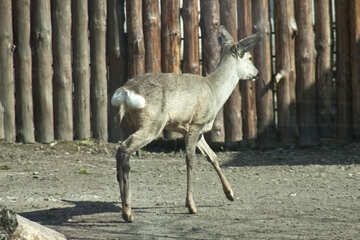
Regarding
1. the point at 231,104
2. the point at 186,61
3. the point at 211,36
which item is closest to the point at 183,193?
the point at 231,104

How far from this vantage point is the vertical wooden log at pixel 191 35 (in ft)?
34.5

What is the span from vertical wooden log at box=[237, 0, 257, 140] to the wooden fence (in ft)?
0.05

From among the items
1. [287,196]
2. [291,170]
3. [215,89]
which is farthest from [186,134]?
[291,170]

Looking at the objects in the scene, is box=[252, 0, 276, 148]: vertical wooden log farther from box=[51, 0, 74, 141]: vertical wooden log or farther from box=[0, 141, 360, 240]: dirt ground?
box=[51, 0, 74, 141]: vertical wooden log

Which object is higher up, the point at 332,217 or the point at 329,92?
the point at 329,92

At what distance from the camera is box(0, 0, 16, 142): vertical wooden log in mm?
10422

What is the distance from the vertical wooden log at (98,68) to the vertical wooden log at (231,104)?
72.9 inches

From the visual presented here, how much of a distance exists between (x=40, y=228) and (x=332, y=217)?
2882 mm

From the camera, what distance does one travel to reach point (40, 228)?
4.95m

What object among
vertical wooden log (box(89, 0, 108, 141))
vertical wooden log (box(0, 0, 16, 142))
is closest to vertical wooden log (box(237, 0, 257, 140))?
vertical wooden log (box(89, 0, 108, 141))

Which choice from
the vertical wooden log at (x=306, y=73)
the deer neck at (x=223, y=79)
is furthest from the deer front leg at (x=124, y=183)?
the vertical wooden log at (x=306, y=73)

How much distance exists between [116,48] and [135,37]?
363 mm

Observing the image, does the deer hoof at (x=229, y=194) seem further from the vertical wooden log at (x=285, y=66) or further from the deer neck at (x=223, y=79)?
the vertical wooden log at (x=285, y=66)

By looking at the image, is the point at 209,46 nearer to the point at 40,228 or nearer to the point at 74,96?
the point at 74,96
